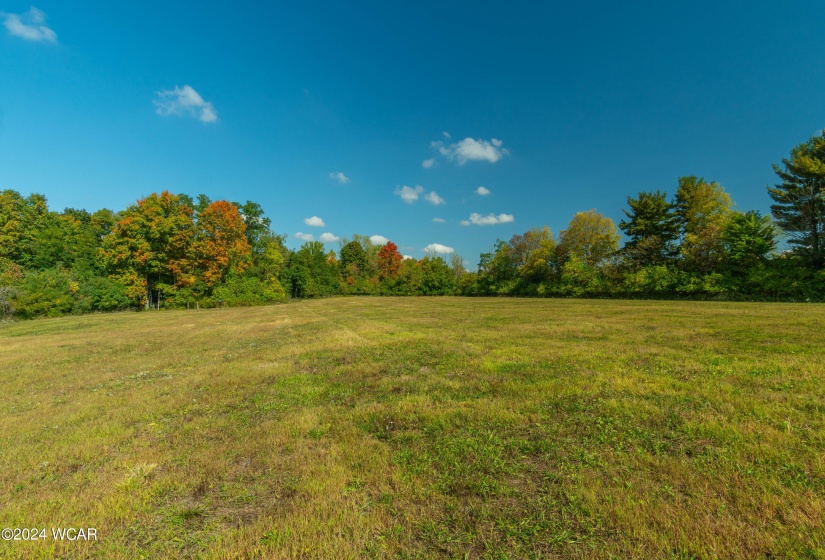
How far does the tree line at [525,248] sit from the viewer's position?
3092cm

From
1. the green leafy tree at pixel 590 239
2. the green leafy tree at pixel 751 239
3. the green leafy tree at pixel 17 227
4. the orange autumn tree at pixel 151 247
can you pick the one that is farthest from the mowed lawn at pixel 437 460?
the green leafy tree at pixel 17 227

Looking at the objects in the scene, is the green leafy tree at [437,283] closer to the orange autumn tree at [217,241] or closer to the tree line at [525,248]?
the tree line at [525,248]

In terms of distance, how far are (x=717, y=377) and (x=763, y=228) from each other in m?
39.4

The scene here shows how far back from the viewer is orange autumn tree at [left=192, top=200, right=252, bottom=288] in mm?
43094

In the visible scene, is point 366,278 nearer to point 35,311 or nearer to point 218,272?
point 218,272

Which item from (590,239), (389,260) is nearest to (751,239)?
(590,239)

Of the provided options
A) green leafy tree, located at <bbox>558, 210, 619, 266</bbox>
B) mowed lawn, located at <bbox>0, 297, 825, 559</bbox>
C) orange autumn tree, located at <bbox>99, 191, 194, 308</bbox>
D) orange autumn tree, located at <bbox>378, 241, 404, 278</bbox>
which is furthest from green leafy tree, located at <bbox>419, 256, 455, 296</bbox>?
mowed lawn, located at <bbox>0, 297, 825, 559</bbox>

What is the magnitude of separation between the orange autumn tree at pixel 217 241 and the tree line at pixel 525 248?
141 mm

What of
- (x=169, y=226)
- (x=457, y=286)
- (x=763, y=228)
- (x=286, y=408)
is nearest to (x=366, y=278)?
(x=457, y=286)

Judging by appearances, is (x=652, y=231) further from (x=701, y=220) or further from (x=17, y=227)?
(x=17, y=227)

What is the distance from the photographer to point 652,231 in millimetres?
41562

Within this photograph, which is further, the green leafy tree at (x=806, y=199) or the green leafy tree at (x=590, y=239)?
the green leafy tree at (x=590, y=239)

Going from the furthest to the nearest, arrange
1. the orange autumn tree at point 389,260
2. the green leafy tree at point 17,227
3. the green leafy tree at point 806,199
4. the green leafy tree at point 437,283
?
the orange autumn tree at point 389,260 → the green leafy tree at point 437,283 → the green leafy tree at point 17,227 → the green leafy tree at point 806,199

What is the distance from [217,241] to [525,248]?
51.3 metres
